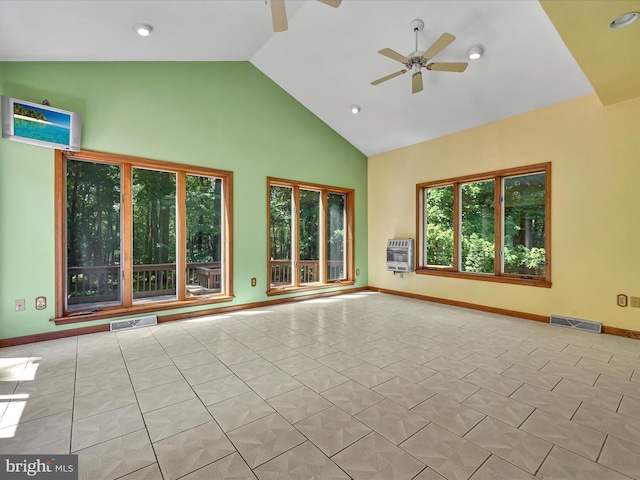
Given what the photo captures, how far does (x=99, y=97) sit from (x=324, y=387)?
4339 mm

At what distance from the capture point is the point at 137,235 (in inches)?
170

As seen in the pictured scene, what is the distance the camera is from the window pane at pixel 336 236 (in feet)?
21.7

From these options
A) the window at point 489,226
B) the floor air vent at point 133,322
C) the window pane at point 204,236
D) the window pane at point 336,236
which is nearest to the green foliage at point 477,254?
the window at point 489,226

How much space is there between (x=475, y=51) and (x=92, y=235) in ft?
17.5

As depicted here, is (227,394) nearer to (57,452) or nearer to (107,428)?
(107,428)

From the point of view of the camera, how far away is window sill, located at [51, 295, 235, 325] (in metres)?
3.70

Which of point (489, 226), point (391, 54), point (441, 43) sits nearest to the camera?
point (441, 43)

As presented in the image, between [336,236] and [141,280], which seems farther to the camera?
[336,236]

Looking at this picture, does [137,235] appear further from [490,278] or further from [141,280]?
[490,278]

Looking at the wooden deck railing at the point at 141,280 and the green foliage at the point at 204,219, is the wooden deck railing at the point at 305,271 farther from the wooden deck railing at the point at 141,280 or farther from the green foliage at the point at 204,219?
the green foliage at the point at 204,219

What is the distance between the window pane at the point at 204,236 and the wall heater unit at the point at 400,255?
131 inches

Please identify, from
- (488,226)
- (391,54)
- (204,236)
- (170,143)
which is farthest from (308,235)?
(391,54)

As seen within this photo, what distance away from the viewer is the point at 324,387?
2.44 metres

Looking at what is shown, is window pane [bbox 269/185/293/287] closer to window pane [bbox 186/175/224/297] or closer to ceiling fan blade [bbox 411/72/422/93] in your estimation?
window pane [bbox 186/175/224/297]
